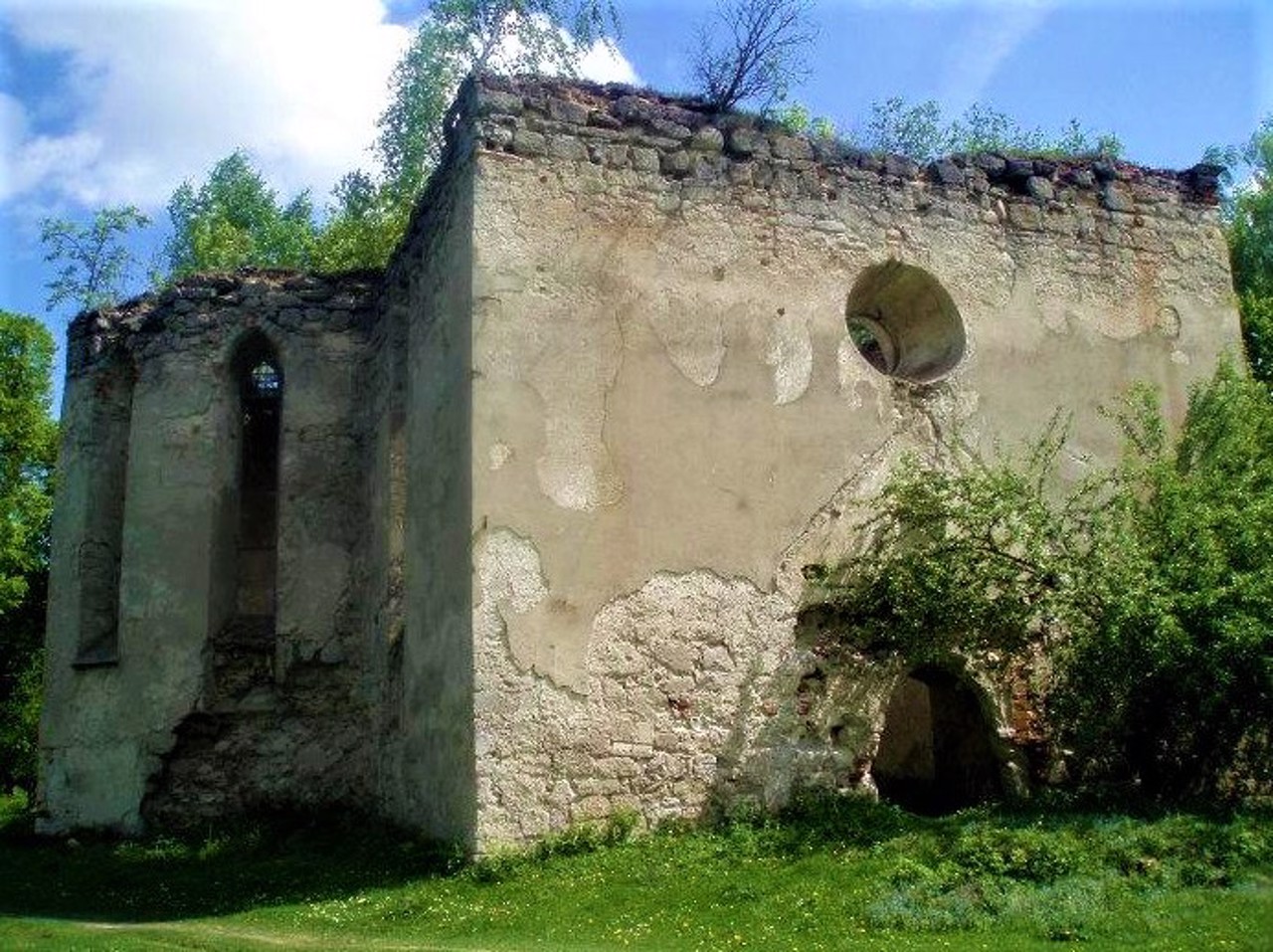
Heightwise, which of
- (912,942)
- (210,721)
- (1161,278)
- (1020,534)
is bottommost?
(912,942)

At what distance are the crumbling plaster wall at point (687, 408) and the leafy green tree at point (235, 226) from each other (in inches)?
660

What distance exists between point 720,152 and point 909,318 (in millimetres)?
2430

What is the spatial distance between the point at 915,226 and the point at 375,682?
21.5ft

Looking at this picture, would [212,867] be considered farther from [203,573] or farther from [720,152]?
[720,152]

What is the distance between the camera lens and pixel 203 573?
12703 millimetres

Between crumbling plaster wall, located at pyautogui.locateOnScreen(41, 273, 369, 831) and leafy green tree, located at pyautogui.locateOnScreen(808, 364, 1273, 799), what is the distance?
539 centimetres

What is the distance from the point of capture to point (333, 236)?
24359mm

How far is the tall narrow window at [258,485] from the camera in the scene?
43.8 feet

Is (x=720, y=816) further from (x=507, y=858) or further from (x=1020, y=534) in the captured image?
(x=1020, y=534)

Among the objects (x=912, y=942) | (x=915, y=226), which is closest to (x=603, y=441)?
(x=915, y=226)

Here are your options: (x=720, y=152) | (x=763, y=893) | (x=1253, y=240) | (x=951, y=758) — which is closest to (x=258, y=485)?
(x=720, y=152)

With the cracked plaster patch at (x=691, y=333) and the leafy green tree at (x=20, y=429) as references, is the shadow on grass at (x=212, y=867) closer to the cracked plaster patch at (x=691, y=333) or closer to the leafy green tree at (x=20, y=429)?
the leafy green tree at (x=20, y=429)

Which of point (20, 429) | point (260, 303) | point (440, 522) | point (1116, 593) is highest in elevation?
point (260, 303)

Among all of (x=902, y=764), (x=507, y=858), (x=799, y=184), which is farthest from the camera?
(x=902, y=764)
